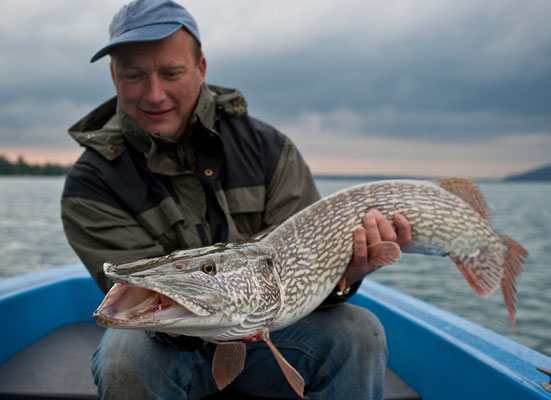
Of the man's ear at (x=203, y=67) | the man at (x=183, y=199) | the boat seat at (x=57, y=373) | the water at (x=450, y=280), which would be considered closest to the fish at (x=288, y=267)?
the man at (x=183, y=199)

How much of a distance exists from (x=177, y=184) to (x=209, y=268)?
2.86ft

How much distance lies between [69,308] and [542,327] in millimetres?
5494

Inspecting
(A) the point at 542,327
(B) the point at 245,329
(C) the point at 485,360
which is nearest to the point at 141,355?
(B) the point at 245,329

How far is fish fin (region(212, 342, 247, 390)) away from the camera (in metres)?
1.42

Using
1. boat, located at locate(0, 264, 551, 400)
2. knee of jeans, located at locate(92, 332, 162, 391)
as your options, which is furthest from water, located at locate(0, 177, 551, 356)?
knee of jeans, located at locate(92, 332, 162, 391)

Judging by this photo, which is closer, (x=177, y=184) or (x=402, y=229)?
(x=402, y=229)

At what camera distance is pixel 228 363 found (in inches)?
56.2

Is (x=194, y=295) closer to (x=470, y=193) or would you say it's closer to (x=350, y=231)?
(x=350, y=231)

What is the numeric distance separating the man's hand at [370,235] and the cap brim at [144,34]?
3.81 ft

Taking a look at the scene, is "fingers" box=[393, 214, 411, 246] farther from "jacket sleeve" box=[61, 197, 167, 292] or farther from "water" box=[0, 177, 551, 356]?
"water" box=[0, 177, 551, 356]

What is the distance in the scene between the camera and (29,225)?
14.1m

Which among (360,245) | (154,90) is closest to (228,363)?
(360,245)

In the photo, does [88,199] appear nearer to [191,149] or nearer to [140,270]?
[191,149]

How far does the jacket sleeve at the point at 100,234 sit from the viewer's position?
178cm
